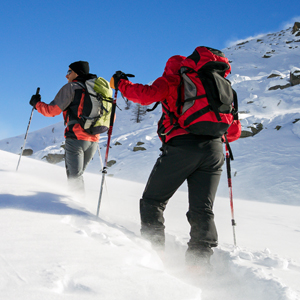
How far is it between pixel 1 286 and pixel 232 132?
2184mm

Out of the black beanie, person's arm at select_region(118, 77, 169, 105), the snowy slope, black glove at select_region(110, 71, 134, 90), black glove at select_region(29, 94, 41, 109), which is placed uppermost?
the black beanie

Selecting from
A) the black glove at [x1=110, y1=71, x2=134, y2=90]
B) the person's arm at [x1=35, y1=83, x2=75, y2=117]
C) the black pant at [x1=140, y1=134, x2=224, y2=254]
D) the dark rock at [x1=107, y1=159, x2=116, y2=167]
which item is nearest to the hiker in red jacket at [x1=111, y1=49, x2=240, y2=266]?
the black pant at [x1=140, y1=134, x2=224, y2=254]

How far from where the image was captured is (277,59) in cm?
3753

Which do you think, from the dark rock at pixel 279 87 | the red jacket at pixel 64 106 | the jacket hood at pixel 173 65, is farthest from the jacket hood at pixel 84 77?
the dark rock at pixel 279 87

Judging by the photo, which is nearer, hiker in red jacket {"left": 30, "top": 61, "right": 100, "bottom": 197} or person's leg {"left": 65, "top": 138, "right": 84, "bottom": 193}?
hiker in red jacket {"left": 30, "top": 61, "right": 100, "bottom": 197}

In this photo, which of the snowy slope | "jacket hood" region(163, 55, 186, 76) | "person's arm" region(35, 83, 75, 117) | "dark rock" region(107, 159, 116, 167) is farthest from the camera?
"dark rock" region(107, 159, 116, 167)

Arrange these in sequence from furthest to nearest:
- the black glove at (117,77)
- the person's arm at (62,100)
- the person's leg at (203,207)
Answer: the person's arm at (62,100) < the black glove at (117,77) < the person's leg at (203,207)

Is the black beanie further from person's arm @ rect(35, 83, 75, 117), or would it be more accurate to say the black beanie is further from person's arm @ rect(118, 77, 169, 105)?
person's arm @ rect(118, 77, 169, 105)

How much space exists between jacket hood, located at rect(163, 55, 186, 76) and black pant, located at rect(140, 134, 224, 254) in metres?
0.58

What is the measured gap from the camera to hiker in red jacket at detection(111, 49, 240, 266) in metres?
1.96

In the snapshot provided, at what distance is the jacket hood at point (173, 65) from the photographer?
2072 mm

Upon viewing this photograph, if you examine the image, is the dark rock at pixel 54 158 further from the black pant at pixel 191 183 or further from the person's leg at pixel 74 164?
the black pant at pixel 191 183

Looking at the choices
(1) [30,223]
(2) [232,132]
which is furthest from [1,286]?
(2) [232,132]

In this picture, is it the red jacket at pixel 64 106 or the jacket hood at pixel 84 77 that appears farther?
the jacket hood at pixel 84 77
